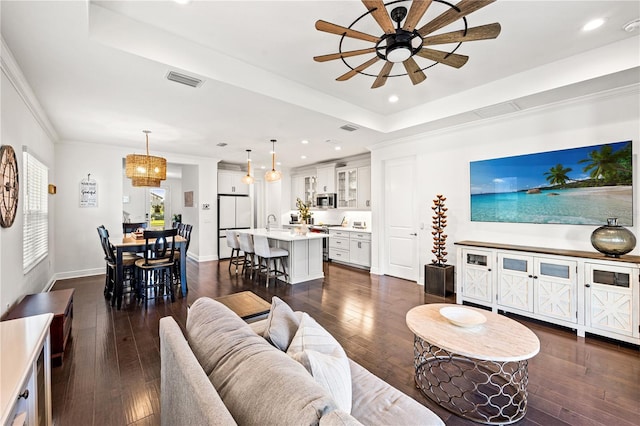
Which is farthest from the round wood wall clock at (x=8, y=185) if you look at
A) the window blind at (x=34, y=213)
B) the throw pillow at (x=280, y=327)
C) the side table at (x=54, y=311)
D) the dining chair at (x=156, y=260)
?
the throw pillow at (x=280, y=327)

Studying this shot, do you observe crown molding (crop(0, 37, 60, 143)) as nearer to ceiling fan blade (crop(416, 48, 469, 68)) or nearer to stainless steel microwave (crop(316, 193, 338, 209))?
ceiling fan blade (crop(416, 48, 469, 68))

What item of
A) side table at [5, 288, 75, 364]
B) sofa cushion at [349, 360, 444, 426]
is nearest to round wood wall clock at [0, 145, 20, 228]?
side table at [5, 288, 75, 364]

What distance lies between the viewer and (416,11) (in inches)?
69.7

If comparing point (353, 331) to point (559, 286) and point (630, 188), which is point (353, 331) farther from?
point (630, 188)

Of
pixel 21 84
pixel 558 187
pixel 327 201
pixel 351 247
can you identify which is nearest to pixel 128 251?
pixel 21 84

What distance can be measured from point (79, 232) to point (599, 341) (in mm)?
8191

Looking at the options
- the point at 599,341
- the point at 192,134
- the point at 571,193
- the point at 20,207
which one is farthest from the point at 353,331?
the point at 192,134

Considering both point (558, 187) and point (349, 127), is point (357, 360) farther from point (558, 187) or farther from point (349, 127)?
point (349, 127)

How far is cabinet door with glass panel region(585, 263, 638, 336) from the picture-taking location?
2.76 meters

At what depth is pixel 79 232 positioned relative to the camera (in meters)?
5.56

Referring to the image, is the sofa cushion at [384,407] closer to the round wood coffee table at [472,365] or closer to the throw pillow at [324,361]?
the throw pillow at [324,361]

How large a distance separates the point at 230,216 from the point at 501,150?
6.40 meters

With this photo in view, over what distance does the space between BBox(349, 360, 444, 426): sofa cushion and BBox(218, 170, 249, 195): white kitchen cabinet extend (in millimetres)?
7067

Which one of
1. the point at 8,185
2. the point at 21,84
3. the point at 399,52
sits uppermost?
the point at 21,84
